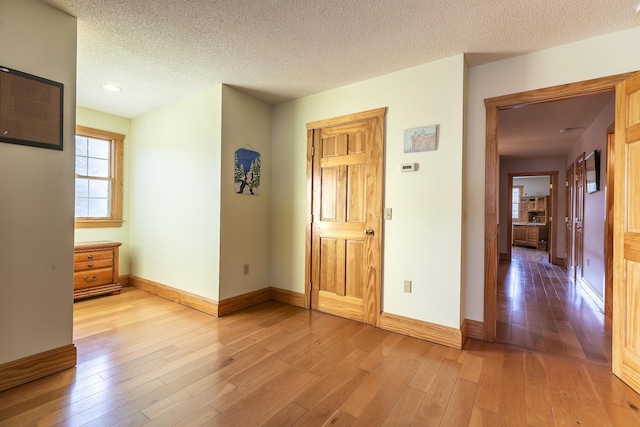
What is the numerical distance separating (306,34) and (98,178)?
3.74m

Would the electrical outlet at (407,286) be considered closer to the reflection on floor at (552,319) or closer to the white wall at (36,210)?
the reflection on floor at (552,319)

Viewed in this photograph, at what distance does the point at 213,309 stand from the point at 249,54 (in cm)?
257

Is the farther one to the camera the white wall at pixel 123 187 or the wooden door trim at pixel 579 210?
the wooden door trim at pixel 579 210

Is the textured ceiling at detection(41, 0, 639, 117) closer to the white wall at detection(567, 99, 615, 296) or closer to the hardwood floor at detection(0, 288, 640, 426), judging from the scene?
the white wall at detection(567, 99, 615, 296)

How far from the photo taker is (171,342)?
8.34 feet

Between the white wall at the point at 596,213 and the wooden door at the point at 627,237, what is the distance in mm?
1843

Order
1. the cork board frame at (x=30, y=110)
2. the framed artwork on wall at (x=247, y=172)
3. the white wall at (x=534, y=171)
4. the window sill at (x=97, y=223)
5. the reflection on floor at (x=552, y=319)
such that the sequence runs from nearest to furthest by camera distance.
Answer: the cork board frame at (x=30, y=110)
the reflection on floor at (x=552, y=319)
the framed artwork on wall at (x=247, y=172)
the window sill at (x=97, y=223)
the white wall at (x=534, y=171)

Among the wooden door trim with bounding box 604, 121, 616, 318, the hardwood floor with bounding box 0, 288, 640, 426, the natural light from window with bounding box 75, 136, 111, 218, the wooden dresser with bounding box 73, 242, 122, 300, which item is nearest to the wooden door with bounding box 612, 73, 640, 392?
the hardwood floor with bounding box 0, 288, 640, 426

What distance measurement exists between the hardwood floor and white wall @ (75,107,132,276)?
1731 millimetres

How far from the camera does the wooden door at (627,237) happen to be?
1.98m

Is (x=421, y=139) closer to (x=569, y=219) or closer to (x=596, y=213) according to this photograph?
(x=596, y=213)

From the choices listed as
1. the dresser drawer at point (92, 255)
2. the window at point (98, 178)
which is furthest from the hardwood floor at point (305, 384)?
the window at point (98, 178)

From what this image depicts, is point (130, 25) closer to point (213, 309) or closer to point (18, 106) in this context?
point (18, 106)

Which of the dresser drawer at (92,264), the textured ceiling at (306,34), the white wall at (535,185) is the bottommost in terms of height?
the dresser drawer at (92,264)
